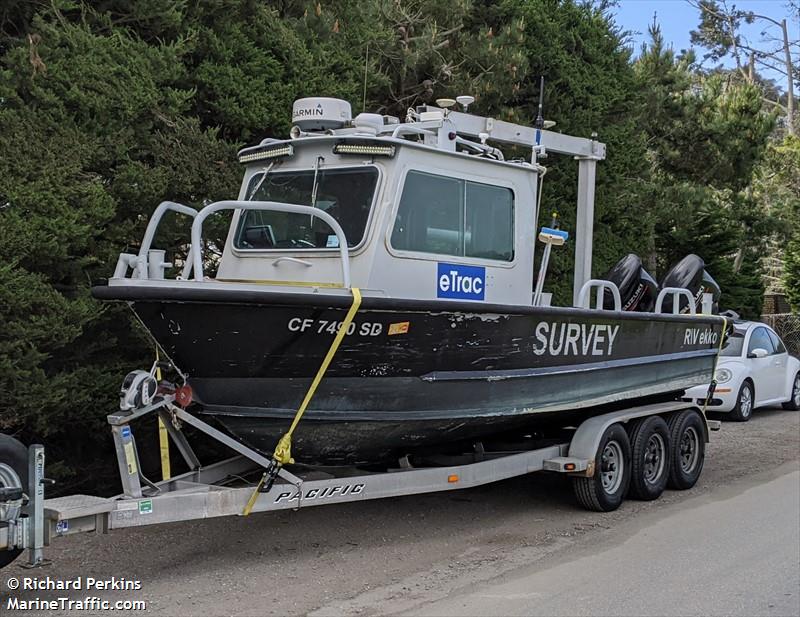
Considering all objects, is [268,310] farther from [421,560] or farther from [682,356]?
[682,356]

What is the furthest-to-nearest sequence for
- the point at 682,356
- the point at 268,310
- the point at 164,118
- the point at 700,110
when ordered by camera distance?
the point at 700,110 < the point at 682,356 < the point at 164,118 < the point at 268,310

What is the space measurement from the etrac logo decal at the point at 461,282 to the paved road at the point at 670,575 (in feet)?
6.57

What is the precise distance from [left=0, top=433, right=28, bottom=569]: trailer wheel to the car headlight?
11.0 meters

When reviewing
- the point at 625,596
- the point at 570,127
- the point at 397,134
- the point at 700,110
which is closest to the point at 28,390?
the point at 397,134

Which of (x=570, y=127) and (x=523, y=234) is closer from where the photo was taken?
(x=523, y=234)

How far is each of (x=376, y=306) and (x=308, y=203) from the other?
4.68ft

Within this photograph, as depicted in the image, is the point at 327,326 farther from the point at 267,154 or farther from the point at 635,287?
the point at 635,287

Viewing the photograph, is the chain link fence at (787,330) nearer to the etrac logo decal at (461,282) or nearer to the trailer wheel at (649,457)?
the trailer wheel at (649,457)

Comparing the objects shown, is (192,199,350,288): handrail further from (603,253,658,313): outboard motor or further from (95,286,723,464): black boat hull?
(603,253,658,313): outboard motor

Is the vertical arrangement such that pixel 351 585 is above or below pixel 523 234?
below

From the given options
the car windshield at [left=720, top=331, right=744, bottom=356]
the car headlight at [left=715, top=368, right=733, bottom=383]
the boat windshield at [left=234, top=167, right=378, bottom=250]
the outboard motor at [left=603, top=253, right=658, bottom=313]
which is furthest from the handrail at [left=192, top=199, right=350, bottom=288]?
the car windshield at [left=720, top=331, right=744, bottom=356]

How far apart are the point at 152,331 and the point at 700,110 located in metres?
14.4

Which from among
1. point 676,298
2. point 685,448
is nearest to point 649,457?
point 685,448

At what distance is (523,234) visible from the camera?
24.0 feet
